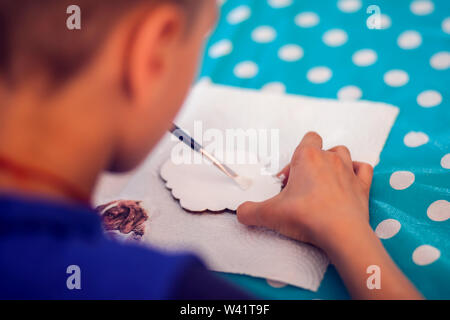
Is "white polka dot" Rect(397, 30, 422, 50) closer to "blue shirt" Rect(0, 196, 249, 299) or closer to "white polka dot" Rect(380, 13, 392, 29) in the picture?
"white polka dot" Rect(380, 13, 392, 29)

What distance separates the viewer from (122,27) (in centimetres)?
28

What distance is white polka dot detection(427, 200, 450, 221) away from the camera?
16.7 inches

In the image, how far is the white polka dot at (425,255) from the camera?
1.27ft

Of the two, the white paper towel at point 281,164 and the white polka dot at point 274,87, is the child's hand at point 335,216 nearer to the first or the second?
the white paper towel at point 281,164

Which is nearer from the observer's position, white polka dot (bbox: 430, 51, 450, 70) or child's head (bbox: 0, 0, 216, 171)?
child's head (bbox: 0, 0, 216, 171)

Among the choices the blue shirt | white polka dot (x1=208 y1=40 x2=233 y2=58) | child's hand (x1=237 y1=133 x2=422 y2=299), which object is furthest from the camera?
white polka dot (x1=208 y1=40 x2=233 y2=58)

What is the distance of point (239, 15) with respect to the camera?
741 mm

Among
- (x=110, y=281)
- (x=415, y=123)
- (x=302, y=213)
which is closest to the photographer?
(x=110, y=281)

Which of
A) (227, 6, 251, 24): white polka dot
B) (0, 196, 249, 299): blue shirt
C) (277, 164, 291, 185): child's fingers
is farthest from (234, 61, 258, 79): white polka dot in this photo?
(0, 196, 249, 299): blue shirt

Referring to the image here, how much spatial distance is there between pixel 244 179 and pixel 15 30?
0.27 metres

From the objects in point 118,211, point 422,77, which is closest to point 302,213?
point 118,211

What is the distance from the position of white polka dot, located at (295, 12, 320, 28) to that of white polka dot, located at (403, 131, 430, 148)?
260mm

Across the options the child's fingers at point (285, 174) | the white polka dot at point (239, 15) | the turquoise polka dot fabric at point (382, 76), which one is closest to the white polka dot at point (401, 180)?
the turquoise polka dot fabric at point (382, 76)
